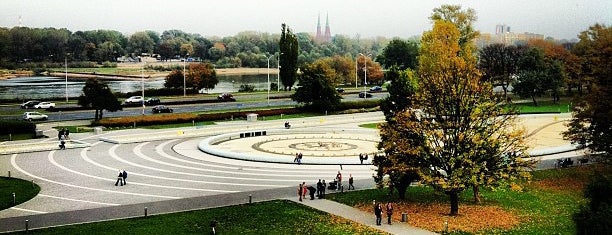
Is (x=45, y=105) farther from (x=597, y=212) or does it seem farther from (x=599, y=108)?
(x=597, y=212)

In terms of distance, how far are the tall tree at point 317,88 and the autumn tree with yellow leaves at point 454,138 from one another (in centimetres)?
4217

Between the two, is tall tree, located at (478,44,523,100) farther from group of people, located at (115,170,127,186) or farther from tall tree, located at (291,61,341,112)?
group of people, located at (115,170,127,186)

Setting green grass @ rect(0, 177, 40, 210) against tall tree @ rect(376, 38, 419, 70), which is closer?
green grass @ rect(0, 177, 40, 210)

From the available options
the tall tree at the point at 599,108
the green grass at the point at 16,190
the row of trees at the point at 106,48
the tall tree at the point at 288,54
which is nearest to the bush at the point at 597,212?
the tall tree at the point at 599,108

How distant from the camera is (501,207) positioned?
31.7 meters

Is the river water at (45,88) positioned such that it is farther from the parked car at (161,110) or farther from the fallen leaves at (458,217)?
the fallen leaves at (458,217)

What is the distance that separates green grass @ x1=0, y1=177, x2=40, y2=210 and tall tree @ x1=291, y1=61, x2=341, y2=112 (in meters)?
40.8

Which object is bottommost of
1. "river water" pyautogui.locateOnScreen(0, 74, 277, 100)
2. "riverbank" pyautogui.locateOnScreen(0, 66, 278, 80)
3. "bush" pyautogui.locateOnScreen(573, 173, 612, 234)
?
"bush" pyautogui.locateOnScreen(573, 173, 612, 234)

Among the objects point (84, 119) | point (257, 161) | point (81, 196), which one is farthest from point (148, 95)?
point (81, 196)

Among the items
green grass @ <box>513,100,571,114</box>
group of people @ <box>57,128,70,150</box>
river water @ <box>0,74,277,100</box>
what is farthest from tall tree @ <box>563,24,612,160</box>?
river water @ <box>0,74,277,100</box>

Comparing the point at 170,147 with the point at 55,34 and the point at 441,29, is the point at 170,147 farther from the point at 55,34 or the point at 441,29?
the point at 55,34

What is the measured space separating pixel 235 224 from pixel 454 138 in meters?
10.9

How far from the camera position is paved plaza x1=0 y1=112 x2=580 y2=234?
31.8 metres

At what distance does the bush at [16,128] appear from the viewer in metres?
54.6
